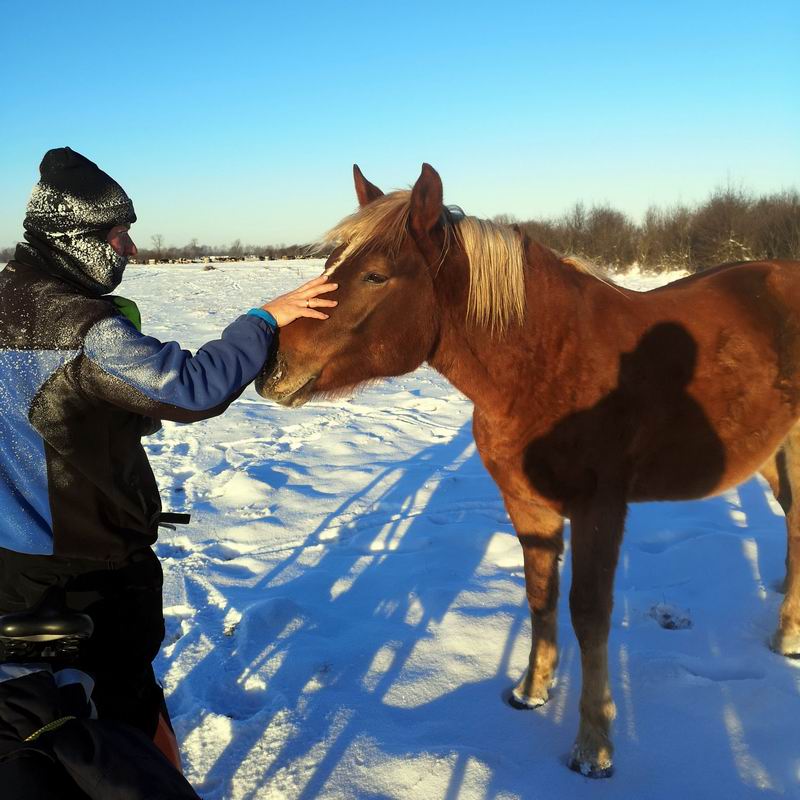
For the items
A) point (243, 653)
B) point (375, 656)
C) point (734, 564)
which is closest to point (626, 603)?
point (734, 564)

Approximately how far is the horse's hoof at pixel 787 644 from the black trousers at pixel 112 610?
305 cm

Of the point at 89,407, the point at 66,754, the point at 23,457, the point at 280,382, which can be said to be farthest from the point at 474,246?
the point at 66,754

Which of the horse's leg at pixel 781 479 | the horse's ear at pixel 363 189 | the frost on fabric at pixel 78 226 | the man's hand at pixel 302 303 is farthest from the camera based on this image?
the horse's leg at pixel 781 479

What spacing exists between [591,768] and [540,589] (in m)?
0.78

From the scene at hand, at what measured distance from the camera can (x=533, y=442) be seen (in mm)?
2611

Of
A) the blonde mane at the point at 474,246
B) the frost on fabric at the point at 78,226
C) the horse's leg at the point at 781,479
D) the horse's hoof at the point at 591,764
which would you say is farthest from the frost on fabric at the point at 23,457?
the horse's leg at the point at 781,479

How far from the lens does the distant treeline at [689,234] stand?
62.5 feet

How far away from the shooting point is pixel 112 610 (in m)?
1.77

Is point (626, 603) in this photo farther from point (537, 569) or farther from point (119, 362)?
point (119, 362)

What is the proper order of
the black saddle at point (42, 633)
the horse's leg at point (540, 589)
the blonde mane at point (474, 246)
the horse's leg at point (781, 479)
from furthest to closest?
1. the horse's leg at point (781, 479)
2. the horse's leg at point (540, 589)
3. the blonde mane at point (474, 246)
4. the black saddle at point (42, 633)

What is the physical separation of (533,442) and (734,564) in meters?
2.25

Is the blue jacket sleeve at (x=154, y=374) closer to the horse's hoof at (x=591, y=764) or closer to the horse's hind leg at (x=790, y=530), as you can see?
the horse's hoof at (x=591, y=764)

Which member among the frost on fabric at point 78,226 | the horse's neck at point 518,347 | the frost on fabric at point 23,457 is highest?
the frost on fabric at point 78,226

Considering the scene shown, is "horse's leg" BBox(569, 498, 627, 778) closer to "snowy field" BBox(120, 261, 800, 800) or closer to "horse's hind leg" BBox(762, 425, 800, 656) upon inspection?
"snowy field" BBox(120, 261, 800, 800)
